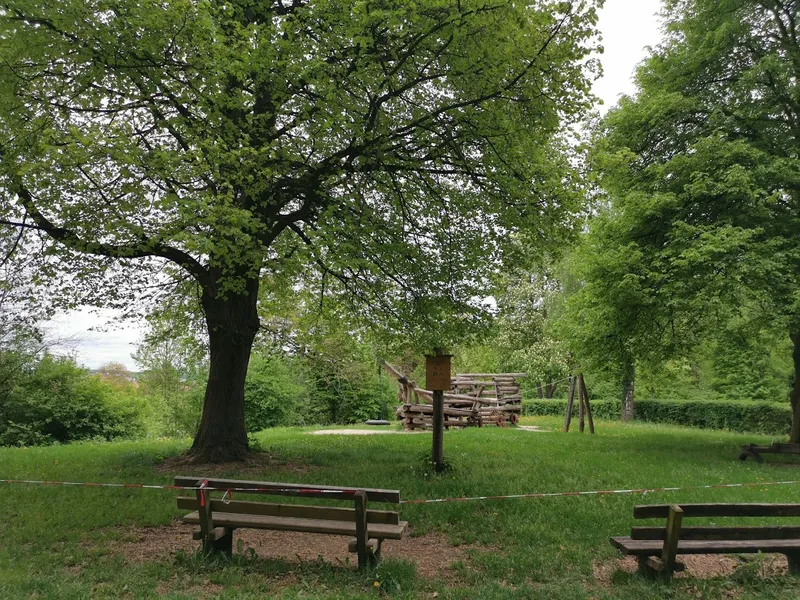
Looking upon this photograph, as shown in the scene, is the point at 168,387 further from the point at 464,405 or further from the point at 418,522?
the point at 418,522

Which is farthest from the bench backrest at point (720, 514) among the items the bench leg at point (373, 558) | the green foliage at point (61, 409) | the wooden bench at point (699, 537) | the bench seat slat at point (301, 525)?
the green foliage at point (61, 409)

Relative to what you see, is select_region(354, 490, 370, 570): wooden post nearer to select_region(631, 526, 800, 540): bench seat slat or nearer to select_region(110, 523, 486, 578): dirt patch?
select_region(110, 523, 486, 578): dirt patch

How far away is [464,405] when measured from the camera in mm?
20359

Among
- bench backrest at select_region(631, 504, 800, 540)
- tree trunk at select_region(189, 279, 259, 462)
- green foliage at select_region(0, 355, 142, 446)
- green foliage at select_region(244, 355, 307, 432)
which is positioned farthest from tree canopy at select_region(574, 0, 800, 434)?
green foliage at select_region(0, 355, 142, 446)

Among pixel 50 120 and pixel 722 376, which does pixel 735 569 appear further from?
pixel 722 376

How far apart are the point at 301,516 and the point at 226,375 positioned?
5.89 m

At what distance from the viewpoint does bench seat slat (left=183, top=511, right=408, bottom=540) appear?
5.00 m

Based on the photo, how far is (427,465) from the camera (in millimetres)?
9656

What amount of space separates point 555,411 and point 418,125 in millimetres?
25935

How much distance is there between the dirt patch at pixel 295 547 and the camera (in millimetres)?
5609

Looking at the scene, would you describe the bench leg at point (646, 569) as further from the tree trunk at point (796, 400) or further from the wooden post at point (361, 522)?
the tree trunk at point (796, 400)

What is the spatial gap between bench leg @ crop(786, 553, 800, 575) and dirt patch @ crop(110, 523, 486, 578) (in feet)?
9.63

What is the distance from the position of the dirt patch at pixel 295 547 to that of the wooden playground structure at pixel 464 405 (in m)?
10.3

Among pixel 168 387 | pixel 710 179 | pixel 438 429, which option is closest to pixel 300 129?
pixel 438 429
